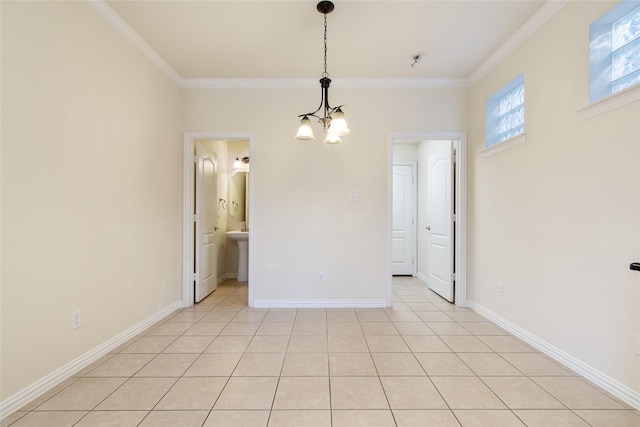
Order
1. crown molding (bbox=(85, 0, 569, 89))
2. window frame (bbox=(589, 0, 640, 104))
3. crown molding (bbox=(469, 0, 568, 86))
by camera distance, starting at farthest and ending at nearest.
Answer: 1. crown molding (bbox=(85, 0, 569, 89))
2. crown molding (bbox=(469, 0, 568, 86))
3. window frame (bbox=(589, 0, 640, 104))

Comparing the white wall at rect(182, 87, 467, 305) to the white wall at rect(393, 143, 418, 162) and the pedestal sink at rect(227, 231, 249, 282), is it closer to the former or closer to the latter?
the pedestal sink at rect(227, 231, 249, 282)

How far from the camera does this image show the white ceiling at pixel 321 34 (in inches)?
84.5

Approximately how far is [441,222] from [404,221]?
1.38m

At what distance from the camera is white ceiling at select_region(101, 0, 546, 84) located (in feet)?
7.04

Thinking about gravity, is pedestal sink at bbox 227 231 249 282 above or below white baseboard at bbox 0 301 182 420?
above

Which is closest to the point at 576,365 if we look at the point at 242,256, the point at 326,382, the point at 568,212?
the point at 568,212

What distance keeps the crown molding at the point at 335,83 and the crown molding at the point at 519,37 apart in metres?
0.27

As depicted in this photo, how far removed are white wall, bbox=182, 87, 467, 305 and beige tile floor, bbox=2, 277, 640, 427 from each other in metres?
0.62

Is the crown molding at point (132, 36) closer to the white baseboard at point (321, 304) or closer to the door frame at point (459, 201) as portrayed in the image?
the door frame at point (459, 201)

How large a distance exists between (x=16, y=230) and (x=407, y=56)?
3.31 meters

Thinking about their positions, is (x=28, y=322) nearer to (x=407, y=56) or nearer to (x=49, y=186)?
(x=49, y=186)

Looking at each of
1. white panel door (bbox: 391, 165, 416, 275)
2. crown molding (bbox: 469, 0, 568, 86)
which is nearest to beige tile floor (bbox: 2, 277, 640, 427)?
white panel door (bbox: 391, 165, 416, 275)

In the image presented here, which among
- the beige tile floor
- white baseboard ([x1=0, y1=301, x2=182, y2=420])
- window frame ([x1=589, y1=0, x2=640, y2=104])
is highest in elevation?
window frame ([x1=589, y1=0, x2=640, y2=104])

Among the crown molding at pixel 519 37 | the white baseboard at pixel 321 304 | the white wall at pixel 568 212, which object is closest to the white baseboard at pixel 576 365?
the white wall at pixel 568 212
